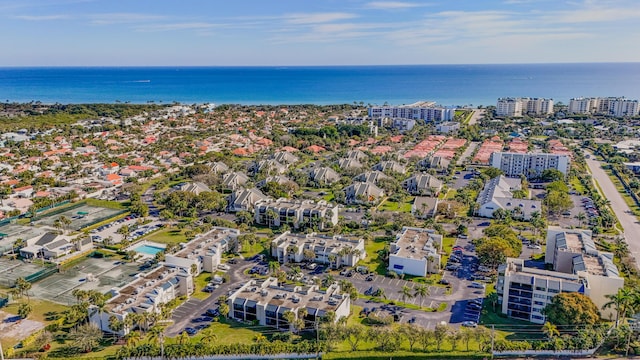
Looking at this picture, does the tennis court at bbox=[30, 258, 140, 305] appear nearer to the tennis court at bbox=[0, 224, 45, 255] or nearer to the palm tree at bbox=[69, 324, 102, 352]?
the palm tree at bbox=[69, 324, 102, 352]

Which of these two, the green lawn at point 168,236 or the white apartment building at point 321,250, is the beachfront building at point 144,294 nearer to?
the green lawn at point 168,236

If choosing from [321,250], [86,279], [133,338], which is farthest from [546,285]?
[86,279]

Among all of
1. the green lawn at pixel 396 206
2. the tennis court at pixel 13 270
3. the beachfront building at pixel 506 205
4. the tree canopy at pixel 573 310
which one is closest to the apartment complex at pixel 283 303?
the tree canopy at pixel 573 310

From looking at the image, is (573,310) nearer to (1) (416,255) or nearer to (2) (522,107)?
(1) (416,255)

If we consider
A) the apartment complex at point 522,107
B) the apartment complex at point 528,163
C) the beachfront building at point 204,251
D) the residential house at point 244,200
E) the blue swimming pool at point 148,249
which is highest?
the apartment complex at point 522,107

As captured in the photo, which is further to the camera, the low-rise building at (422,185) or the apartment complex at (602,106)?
the apartment complex at (602,106)

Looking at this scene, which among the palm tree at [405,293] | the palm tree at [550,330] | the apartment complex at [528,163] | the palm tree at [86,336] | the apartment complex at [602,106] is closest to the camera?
the palm tree at [86,336]

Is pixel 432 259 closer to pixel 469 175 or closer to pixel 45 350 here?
pixel 45 350
